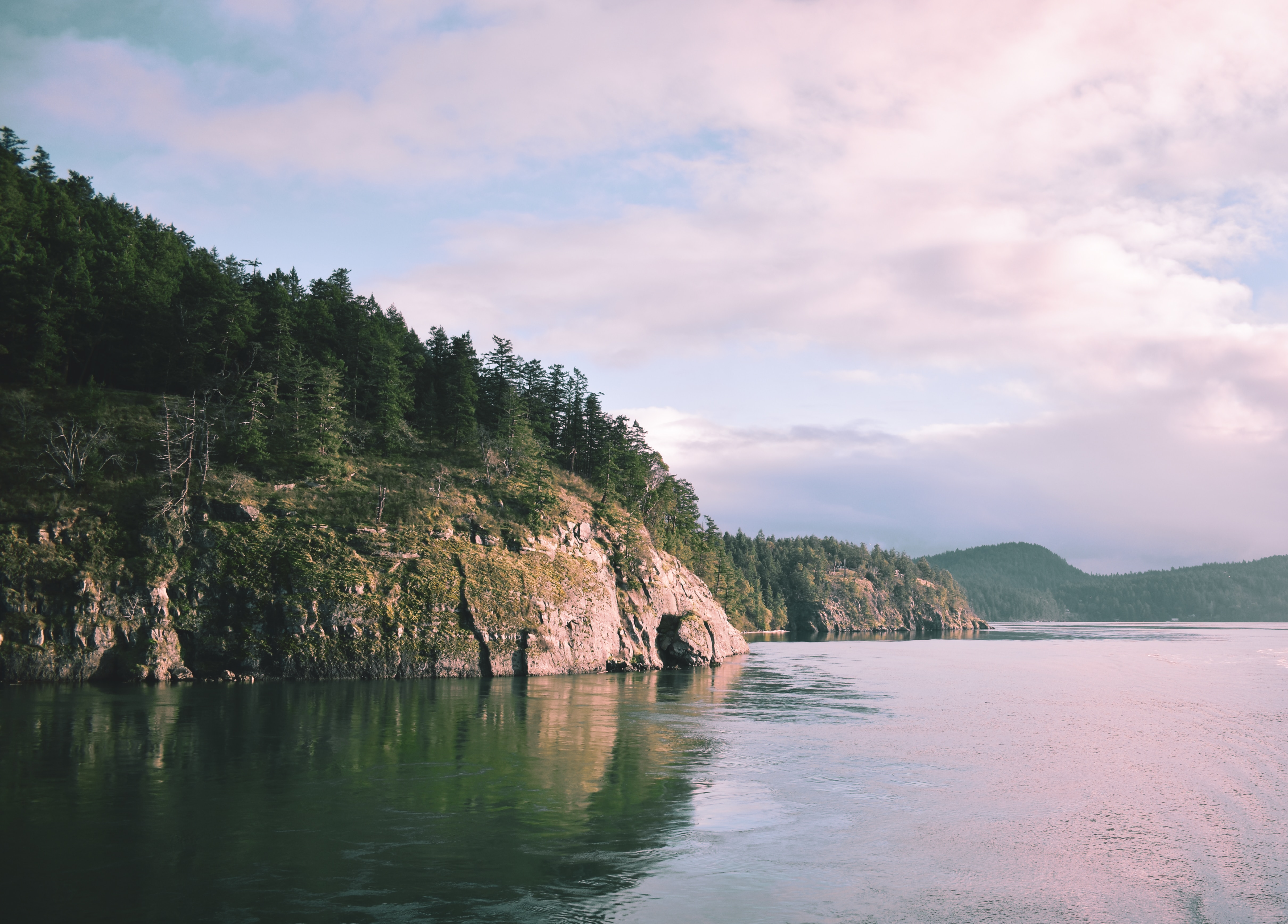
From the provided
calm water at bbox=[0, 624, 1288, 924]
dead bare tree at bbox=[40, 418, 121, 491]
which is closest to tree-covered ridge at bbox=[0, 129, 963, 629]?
dead bare tree at bbox=[40, 418, 121, 491]

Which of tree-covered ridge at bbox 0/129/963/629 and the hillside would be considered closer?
the hillside

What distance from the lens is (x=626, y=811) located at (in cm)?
2623

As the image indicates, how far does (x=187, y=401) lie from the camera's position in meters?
83.1

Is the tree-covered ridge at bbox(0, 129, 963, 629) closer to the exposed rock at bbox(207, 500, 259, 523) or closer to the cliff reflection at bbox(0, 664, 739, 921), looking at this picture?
the exposed rock at bbox(207, 500, 259, 523)

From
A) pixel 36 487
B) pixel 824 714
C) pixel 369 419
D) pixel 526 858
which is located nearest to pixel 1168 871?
pixel 526 858

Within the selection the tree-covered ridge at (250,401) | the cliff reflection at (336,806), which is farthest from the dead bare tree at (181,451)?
the cliff reflection at (336,806)

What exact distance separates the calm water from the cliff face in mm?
7228

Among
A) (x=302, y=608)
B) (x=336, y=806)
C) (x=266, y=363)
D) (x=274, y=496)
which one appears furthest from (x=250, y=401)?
(x=336, y=806)

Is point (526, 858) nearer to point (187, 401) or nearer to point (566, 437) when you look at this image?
point (187, 401)

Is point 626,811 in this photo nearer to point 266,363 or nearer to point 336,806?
point 336,806

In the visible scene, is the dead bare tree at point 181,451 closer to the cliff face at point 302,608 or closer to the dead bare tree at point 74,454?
the cliff face at point 302,608

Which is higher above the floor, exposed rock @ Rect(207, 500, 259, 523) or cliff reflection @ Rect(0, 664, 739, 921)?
exposed rock @ Rect(207, 500, 259, 523)

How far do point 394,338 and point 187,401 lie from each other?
36943mm

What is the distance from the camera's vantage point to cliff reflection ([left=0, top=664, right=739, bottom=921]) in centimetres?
1811
